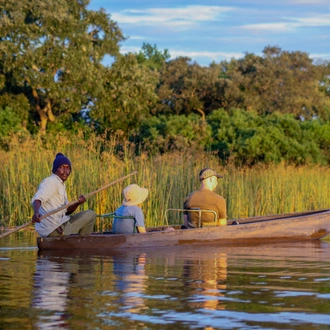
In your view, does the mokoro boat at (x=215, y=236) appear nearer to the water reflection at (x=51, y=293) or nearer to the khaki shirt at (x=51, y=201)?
the khaki shirt at (x=51, y=201)

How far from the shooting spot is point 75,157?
15.7 metres

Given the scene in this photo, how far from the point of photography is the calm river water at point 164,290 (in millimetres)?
5859

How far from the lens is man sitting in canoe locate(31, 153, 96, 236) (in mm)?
10695

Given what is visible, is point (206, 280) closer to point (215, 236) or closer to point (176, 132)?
point (215, 236)

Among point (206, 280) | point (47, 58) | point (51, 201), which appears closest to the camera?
point (206, 280)

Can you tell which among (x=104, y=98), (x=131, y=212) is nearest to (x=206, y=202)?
(x=131, y=212)

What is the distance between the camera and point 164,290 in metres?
7.33

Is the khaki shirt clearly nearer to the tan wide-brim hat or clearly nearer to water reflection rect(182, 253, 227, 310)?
the tan wide-brim hat

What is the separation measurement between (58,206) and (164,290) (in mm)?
3872

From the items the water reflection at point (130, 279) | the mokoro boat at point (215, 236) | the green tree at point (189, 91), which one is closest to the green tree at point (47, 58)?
the green tree at point (189, 91)

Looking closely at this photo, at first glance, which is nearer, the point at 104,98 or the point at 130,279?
the point at 130,279

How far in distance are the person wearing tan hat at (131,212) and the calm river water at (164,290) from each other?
1.40 ft

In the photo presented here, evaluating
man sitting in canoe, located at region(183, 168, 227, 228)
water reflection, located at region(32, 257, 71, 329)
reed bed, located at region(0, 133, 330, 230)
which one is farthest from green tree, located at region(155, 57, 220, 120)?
water reflection, located at region(32, 257, 71, 329)

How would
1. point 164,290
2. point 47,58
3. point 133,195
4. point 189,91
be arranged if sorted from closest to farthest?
point 164,290 < point 133,195 < point 47,58 < point 189,91
